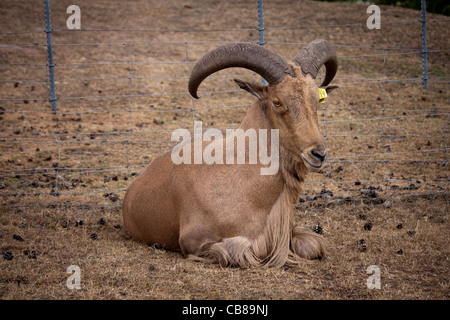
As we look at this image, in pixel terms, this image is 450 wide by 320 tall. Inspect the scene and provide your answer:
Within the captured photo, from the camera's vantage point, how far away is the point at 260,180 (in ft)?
17.1

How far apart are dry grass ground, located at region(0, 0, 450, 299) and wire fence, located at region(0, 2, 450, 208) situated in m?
0.05

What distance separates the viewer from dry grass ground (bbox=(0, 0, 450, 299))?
15.5ft

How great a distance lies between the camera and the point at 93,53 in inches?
618

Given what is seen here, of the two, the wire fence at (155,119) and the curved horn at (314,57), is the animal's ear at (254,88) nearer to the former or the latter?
the curved horn at (314,57)

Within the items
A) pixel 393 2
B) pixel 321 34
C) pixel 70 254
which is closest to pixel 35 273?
pixel 70 254

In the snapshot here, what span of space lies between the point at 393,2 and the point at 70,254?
26410 millimetres

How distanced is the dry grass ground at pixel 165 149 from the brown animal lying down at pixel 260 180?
0.26m

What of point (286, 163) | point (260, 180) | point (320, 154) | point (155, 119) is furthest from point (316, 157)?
point (155, 119)

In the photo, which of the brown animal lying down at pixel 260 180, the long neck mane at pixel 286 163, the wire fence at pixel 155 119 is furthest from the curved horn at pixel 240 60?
the wire fence at pixel 155 119

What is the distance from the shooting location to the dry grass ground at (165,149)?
4.73 metres

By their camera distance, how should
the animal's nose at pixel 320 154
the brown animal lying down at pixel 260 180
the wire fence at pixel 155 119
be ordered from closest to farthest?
1. the animal's nose at pixel 320 154
2. the brown animal lying down at pixel 260 180
3. the wire fence at pixel 155 119

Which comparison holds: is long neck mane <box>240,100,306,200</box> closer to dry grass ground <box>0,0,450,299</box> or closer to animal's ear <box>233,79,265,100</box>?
animal's ear <box>233,79,265,100</box>

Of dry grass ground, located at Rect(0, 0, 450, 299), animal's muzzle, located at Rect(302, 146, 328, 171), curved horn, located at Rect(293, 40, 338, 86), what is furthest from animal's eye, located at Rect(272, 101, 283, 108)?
dry grass ground, located at Rect(0, 0, 450, 299)

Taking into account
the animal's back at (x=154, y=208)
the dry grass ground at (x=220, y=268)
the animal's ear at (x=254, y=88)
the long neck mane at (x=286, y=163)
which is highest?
the animal's ear at (x=254, y=88)
